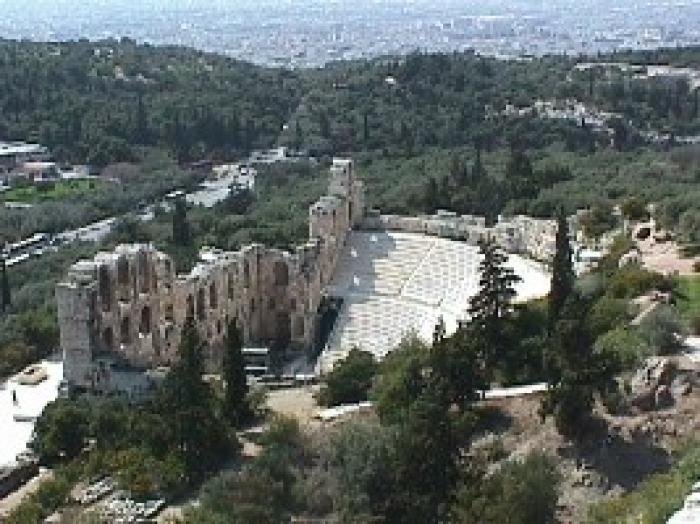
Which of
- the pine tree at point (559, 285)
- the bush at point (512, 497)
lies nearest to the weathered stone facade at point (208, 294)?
the pine tree at point (559, 285)

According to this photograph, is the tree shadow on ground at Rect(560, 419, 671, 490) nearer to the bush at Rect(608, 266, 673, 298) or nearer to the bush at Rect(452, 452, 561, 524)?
the bush at Rect(452, 452, 561, 524)

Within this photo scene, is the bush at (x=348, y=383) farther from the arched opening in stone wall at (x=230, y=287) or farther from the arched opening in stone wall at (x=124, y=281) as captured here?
the arched opening in stone wall at (x=124, y=281)

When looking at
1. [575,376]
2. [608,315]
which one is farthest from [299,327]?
[575,376]

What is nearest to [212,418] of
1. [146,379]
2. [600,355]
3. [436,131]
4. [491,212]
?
[146,379]

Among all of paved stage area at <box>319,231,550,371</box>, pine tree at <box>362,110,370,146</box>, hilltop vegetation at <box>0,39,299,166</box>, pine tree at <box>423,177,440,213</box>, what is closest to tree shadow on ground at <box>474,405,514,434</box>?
paved stage area at <box>319,231,550,371</box>

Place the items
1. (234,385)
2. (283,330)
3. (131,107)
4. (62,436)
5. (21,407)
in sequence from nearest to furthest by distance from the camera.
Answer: (234,385) → (62,436) → (21,407) → (283,330) → (131,107)

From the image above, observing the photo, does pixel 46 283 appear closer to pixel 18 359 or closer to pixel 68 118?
pixel 18 359

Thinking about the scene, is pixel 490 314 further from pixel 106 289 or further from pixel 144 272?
pixel 106 289
